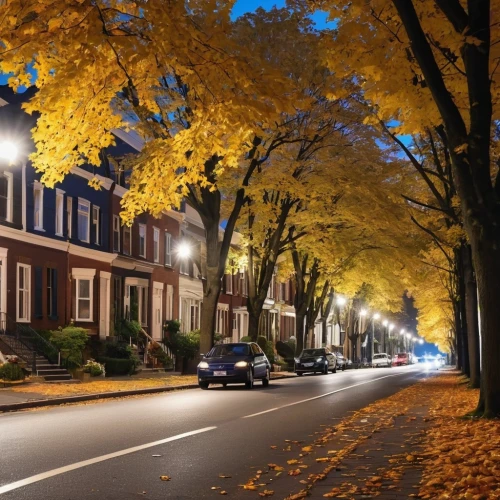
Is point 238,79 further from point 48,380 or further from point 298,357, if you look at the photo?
point 298,357

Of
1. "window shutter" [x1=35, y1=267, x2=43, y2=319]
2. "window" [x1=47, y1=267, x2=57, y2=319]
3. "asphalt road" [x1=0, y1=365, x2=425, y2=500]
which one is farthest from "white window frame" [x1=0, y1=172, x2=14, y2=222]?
"asphalt road" [x1=0, y1=365, x2=425, y2=500]

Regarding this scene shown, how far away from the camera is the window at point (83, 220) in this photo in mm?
38344

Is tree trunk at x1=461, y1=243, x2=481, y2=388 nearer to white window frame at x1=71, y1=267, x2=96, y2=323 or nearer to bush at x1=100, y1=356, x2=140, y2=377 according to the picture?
bush at x1=100, y1=356, x2=140, y2=377

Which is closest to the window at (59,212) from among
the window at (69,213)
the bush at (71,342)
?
the window at (69,213)

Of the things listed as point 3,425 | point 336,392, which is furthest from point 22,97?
point 3,425

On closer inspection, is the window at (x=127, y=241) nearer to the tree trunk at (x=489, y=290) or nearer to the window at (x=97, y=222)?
the window at (x=97, y=222)

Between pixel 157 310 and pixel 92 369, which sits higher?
pixel 157 310

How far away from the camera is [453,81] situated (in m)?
15.9

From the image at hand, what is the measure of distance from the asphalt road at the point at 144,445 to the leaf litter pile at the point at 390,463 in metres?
0.40

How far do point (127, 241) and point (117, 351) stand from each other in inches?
276

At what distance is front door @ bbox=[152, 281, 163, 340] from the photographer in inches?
1827

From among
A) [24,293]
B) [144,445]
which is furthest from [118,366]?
[144,445]

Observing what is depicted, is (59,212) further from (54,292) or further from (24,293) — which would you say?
(24,293)

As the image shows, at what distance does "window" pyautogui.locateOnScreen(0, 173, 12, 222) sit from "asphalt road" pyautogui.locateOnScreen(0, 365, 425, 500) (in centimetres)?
1316
